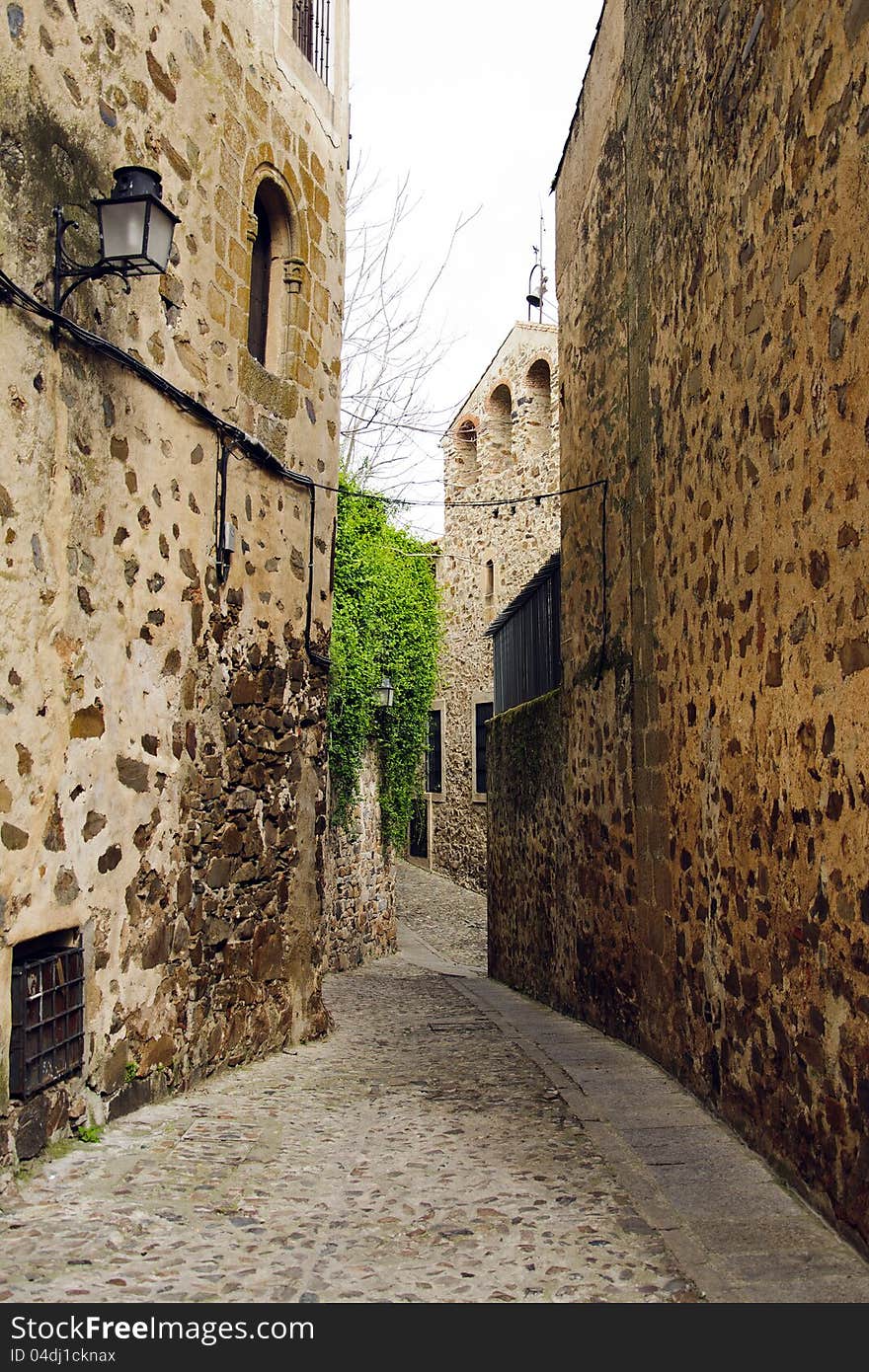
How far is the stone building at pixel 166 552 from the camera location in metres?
3.96

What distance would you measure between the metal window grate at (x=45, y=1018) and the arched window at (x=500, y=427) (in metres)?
16.5

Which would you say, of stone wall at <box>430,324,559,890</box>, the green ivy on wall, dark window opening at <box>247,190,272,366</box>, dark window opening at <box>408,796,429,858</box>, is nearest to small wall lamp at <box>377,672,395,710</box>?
the green ivy on wall

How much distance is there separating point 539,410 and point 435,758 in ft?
24.2

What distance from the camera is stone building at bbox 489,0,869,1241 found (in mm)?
3209

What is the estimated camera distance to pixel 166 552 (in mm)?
5117

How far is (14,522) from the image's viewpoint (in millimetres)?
3854

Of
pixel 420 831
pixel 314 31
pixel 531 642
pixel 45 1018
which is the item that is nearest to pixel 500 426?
pixel 420 831

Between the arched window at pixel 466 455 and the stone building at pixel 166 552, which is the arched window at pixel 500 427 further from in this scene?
the stone building at pixel 166 552

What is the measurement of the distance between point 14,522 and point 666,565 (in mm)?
3090

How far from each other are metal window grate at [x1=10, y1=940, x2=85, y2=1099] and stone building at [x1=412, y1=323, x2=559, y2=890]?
557 inches

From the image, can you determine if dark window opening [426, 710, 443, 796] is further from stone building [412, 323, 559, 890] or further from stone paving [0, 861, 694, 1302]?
stone paving [0, 861, 694, 1302]

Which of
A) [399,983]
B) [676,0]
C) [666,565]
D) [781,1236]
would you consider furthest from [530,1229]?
[399,983]

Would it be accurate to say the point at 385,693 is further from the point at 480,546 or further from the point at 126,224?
the point at 126,224
